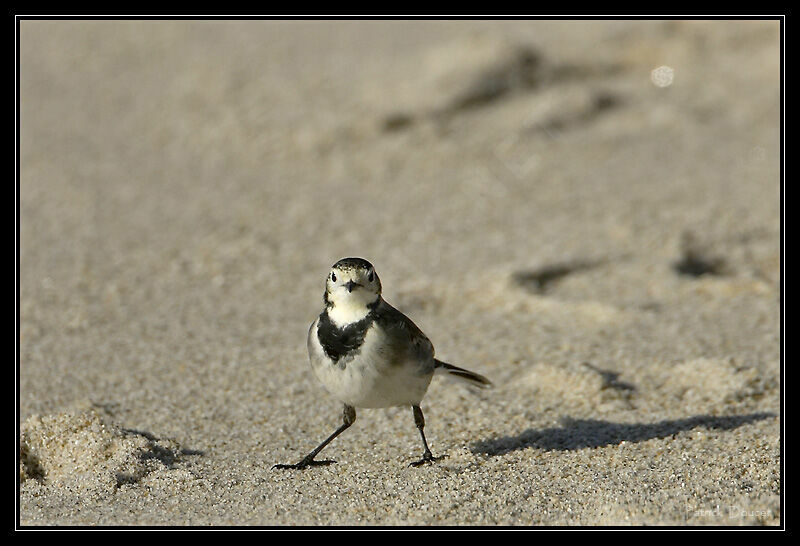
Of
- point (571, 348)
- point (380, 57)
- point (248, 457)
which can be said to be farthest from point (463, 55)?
point (248, 457)

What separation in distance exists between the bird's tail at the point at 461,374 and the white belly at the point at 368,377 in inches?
12.1

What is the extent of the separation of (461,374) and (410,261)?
187 centimetres

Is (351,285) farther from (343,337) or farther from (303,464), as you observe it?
(303,464)

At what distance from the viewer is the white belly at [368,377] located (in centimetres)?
341

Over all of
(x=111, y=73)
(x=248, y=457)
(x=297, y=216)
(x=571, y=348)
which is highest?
(x=111, y=73)

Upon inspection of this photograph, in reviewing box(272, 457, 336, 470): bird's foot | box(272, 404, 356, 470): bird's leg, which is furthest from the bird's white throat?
box(272, 457, 336, 470): bird's foot

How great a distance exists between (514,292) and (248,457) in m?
2.10

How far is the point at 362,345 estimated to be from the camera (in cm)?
341

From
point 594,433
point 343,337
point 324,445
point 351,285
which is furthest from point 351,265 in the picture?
point 594,433

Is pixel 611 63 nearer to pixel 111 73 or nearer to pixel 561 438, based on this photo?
pixel 111 73

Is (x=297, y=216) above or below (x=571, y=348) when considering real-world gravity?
above

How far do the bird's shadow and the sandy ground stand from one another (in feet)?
0.05

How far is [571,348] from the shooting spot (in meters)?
4.72

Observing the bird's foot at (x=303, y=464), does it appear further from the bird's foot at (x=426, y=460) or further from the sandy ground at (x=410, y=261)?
the bird's foot at (x=426, y=460)
